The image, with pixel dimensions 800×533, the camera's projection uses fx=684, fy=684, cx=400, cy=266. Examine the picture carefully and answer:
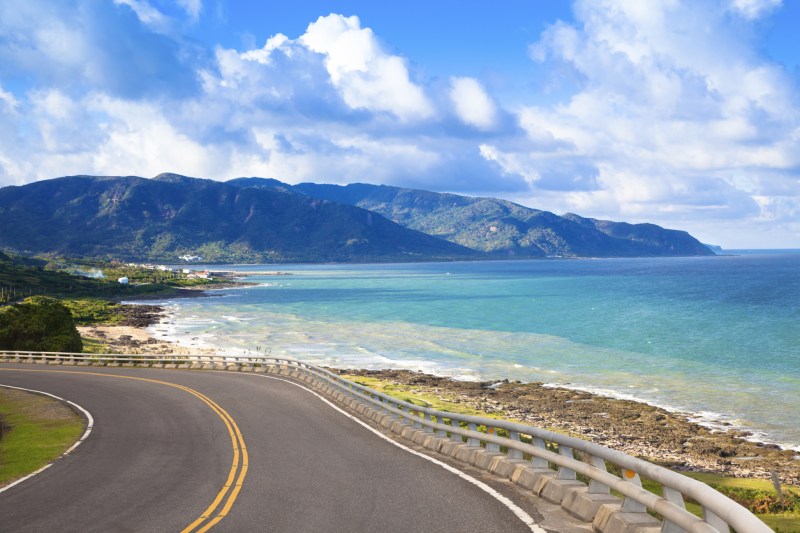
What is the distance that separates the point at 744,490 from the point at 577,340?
56474 millimetres

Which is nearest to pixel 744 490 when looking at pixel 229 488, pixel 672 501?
pixel 672 501

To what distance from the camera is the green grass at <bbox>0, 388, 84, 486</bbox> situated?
16.6 meters

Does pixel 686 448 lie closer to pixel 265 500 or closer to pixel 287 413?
pixel 287 413

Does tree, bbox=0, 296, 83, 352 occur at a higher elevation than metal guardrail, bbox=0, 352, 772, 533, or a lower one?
lower

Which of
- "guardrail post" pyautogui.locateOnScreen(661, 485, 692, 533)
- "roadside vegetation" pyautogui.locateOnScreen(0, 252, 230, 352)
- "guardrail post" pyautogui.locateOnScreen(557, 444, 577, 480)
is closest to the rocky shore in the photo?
"guardrail post" pyautogui.locateOnScreen(557, 444, 577, 480)

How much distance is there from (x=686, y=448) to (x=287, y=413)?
1808cm

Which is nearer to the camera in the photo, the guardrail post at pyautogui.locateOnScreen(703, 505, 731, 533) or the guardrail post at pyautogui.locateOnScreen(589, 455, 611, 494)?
the guardrail post at pyautogui.locateOnScreen(703, 505, 731, 533)

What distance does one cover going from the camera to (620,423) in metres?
35.3

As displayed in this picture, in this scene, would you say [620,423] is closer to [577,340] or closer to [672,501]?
[672,501]

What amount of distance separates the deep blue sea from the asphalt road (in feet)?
81.0

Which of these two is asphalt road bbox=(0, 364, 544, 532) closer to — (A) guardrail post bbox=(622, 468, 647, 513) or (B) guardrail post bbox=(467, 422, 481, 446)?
(B) guardrail post bbox=(467, 422, 481, 446)

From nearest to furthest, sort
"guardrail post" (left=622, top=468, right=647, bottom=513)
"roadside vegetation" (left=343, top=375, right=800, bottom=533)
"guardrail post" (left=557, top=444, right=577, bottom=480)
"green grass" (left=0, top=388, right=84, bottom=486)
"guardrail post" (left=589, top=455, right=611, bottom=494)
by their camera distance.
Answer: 1. "guardrail post" (left=622, top=468, right=647, bottom=513)
2. "guardrail post" (left=589, top=455, right=611, bottom=494)
3. "guardrail post" (left=557, top=444, right=577, bottom=480)
4. "roadside vegetation" (left=343, top=375, right=800, bottom=533)
5. "green grass" (left=0, top=388, right=84, bottom=486)

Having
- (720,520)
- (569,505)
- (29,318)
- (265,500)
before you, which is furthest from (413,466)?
(29,318)

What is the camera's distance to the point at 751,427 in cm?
3453
